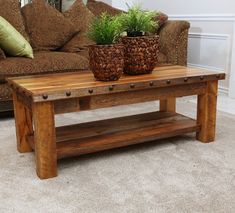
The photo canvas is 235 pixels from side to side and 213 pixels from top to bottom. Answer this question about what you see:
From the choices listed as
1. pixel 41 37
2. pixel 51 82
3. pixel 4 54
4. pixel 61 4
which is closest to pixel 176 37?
pixel 41 37

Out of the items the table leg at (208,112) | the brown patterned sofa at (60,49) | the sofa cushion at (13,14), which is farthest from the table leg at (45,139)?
the sofa cushion at (13,14)

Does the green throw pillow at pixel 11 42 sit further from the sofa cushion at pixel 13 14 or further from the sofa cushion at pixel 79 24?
the sofa cushion at pixel 79 24

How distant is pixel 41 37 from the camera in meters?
3.26

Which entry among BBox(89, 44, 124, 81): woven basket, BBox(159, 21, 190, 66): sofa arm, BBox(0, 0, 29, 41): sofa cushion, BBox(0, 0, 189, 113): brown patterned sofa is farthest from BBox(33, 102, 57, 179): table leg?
BBox(159, 21, 190, 66): sofa arm

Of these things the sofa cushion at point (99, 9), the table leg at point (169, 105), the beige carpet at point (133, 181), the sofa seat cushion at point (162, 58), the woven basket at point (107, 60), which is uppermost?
the sofa cushion at point (99, 9)

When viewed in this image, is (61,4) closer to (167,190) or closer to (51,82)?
(51,82)

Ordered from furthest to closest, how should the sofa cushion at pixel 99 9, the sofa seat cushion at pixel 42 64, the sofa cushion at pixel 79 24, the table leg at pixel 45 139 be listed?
the sofa cushion at pixel 99 9
the sofa cushion at pixel 79 24
the sofa seat cushion at pixel 42 64
the table leg at pixel 45 139

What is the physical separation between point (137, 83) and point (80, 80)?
12.0 inches

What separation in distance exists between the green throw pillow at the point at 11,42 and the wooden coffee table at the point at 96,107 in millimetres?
891

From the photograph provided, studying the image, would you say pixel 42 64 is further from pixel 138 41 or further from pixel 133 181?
pixel 133 181

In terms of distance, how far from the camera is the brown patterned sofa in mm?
2617

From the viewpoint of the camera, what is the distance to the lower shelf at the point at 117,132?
1.80 m

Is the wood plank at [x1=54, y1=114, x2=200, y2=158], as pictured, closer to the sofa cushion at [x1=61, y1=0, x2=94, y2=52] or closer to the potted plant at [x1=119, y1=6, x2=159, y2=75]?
the potted plant at [x1=119, y1=6, x2=159, y2=75]

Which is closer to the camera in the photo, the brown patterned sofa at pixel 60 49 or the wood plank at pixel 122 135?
the wood plank at pixel 122 135
